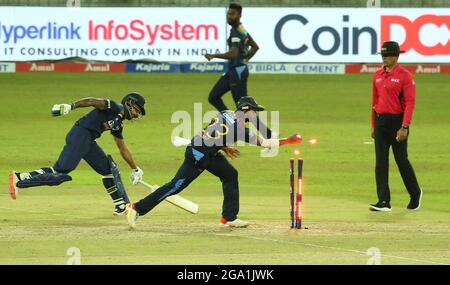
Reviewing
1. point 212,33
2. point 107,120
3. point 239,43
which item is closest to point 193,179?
point 107,120

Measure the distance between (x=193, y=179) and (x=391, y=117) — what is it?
347cm

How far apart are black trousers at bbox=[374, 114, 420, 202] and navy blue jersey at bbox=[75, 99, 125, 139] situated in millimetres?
3816

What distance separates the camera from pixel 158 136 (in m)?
26.2

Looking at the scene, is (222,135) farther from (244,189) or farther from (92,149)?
(244,189)

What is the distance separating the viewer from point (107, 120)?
16.4 metres

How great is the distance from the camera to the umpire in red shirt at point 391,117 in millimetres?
17203

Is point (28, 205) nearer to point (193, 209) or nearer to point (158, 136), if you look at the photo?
point (193, 209)

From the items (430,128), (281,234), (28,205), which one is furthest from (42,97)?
(281,234)

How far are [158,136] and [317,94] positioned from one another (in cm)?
774

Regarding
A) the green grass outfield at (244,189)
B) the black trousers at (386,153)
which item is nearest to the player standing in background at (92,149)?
the green grass outfield at (244,189)

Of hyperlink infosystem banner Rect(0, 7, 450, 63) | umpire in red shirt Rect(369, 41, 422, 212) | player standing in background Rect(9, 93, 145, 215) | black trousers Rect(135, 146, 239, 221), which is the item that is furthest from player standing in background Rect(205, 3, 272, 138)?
hyperlink infosystem banner Rect(0, 7, 450, 63)

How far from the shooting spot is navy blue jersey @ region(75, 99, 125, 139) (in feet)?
53.7

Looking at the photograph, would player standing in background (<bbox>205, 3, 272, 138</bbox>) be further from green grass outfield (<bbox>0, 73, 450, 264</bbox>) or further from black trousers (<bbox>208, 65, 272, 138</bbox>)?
green grass outfield (<bbox>0, 73, 450, 264</bbox>)

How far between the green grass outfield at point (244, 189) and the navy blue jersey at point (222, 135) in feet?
3.62
